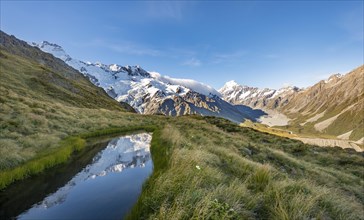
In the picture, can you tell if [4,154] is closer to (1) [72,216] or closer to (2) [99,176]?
(2) [99,176]

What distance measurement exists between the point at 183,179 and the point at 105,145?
2351cm

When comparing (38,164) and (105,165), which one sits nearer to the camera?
(38,164)

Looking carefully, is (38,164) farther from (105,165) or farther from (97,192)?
(97,192)

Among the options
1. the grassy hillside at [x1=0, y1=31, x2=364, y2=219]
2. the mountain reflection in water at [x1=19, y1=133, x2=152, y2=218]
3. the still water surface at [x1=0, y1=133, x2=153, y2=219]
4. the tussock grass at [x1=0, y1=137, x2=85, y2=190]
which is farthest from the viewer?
the tussock grass at [x1=0, y1=137, x2=85, y2=190]

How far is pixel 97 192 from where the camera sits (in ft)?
51.2

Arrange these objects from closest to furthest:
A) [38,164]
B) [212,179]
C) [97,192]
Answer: [212,179]
[97,192]
[38,164]

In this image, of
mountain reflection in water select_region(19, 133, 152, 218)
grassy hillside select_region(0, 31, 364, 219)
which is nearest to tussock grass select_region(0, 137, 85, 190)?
grassy hillside select_region(0, 31, 364, 219)

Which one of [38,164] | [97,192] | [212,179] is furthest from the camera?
[38,164]

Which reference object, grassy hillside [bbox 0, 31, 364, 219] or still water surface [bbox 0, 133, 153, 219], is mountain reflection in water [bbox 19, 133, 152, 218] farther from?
grassy hillside [bbox 0, 31, 364, 219]

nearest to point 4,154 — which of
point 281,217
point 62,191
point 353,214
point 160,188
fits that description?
point 62,191

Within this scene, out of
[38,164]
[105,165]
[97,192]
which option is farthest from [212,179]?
[105,165]

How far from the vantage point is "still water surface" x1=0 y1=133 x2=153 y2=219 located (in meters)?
12.5

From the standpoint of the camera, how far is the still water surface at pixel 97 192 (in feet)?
41.1

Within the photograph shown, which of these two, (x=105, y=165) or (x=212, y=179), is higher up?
(x=212, y=179)
